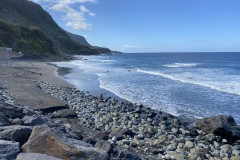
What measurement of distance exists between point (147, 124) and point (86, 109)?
3.92m

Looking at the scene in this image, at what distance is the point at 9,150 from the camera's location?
12.4 feet

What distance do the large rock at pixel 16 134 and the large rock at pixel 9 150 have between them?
563 millimetres

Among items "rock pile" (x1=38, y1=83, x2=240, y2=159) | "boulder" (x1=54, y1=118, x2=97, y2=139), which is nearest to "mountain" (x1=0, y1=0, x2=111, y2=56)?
"rock pile" (x1=38, y1=83, x2=240, y2=159)

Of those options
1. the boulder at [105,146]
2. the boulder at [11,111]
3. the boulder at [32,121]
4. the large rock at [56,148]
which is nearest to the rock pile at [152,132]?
the boulder at [105,146]

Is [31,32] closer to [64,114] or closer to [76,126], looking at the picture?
[64,114]

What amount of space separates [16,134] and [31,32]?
7706 centimetres

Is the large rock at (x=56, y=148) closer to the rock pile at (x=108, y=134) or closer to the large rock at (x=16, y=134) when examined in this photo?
the rock pile at (x=108, y=134)

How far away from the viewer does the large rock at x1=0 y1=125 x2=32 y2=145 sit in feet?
14.6

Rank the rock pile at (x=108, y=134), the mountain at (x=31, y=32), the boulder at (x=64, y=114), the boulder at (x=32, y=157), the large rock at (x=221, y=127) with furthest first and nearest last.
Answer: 1. the mountain at (x=31, y=32)
2. the boulder at (x=64, y=114)
3. the large rock at (x=221, y=127)
4. the rock pile at (x=108, y=134)
5. the boulder at (x=32, y=157)

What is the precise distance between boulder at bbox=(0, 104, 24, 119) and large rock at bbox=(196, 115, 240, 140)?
8.44m

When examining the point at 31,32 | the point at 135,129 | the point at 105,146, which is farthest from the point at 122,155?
the point at 31,32

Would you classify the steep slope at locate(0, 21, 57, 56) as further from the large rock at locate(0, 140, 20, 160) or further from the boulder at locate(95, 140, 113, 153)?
the large rock at locate(0, 140, 20, 160)

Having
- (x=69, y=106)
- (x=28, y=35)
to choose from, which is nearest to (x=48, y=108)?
(x=69, y=106)

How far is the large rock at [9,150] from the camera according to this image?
3.60 metres
